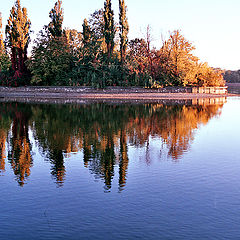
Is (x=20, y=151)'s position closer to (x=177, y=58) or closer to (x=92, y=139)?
(x=92, y=139)

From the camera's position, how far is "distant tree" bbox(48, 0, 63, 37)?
72.6m

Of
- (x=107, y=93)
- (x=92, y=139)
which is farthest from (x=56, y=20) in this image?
(x=92, y=139)

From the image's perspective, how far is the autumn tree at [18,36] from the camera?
6975 cm

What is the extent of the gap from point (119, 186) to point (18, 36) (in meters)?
64.1

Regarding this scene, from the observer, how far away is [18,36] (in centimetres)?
7031

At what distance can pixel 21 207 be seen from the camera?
9.50 meters

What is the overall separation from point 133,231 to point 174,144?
11033 mm

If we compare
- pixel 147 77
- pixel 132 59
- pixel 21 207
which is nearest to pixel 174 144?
pixel 21 207

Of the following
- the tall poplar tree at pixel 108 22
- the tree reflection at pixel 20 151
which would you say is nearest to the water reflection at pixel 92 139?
the tree reflection at pixel 20 151

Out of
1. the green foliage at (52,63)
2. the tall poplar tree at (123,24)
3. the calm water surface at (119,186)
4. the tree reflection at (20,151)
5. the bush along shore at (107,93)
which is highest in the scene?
the tall poplar tree at (123,24)

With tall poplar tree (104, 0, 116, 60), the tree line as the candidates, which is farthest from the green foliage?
tall poplar tree (104, 0, 116, 60)

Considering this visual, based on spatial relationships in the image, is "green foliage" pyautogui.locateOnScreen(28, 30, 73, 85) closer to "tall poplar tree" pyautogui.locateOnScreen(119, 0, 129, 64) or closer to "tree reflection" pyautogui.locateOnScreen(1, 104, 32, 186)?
"tall poplar tree" pyautogui.locateOnScreen(119, 0, 129, 64)

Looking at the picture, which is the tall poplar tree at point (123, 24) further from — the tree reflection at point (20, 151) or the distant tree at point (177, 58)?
the tree reflection at point (20, 151)

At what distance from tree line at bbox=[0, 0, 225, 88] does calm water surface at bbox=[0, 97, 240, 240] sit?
48.2 m
